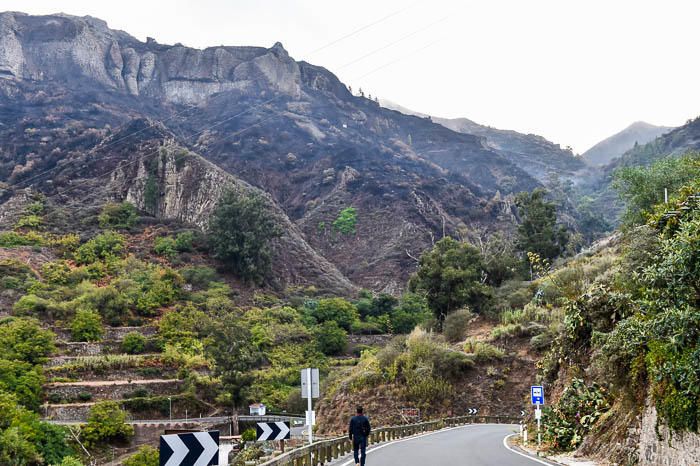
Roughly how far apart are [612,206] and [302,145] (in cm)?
7760

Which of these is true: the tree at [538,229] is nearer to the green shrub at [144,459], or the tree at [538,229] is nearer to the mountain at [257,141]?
the green shrub at [144,459]

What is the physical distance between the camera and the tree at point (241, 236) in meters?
79.2

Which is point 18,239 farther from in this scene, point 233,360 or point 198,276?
point 233,360

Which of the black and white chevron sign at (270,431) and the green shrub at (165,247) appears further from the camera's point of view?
the green shrub at (165,247)

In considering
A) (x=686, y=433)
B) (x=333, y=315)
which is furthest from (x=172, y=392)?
(x=686, y=433)

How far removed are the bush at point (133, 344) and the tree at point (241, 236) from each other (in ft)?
75.8

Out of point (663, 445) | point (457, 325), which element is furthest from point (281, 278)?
point (663, 445)

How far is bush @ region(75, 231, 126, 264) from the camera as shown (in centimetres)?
7494

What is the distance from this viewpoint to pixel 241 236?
80.1m

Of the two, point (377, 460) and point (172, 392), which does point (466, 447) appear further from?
point (172, 392)

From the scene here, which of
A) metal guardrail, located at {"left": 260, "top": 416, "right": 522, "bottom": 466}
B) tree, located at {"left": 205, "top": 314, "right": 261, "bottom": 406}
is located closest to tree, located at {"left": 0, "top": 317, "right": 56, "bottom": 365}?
tree, located at {"left": 205, "top": 314, "right": 261, "bottom": 406}

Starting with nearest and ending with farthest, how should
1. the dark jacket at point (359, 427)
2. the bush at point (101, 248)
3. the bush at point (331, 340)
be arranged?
the dark jacket at point (359, 427), the bush at point (331, 340), the bush at point (101, 248)

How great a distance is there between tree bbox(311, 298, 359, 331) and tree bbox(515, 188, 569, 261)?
2049 cm

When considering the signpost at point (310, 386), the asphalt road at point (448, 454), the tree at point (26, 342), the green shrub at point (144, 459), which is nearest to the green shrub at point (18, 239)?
the tree at point (26, 342)
